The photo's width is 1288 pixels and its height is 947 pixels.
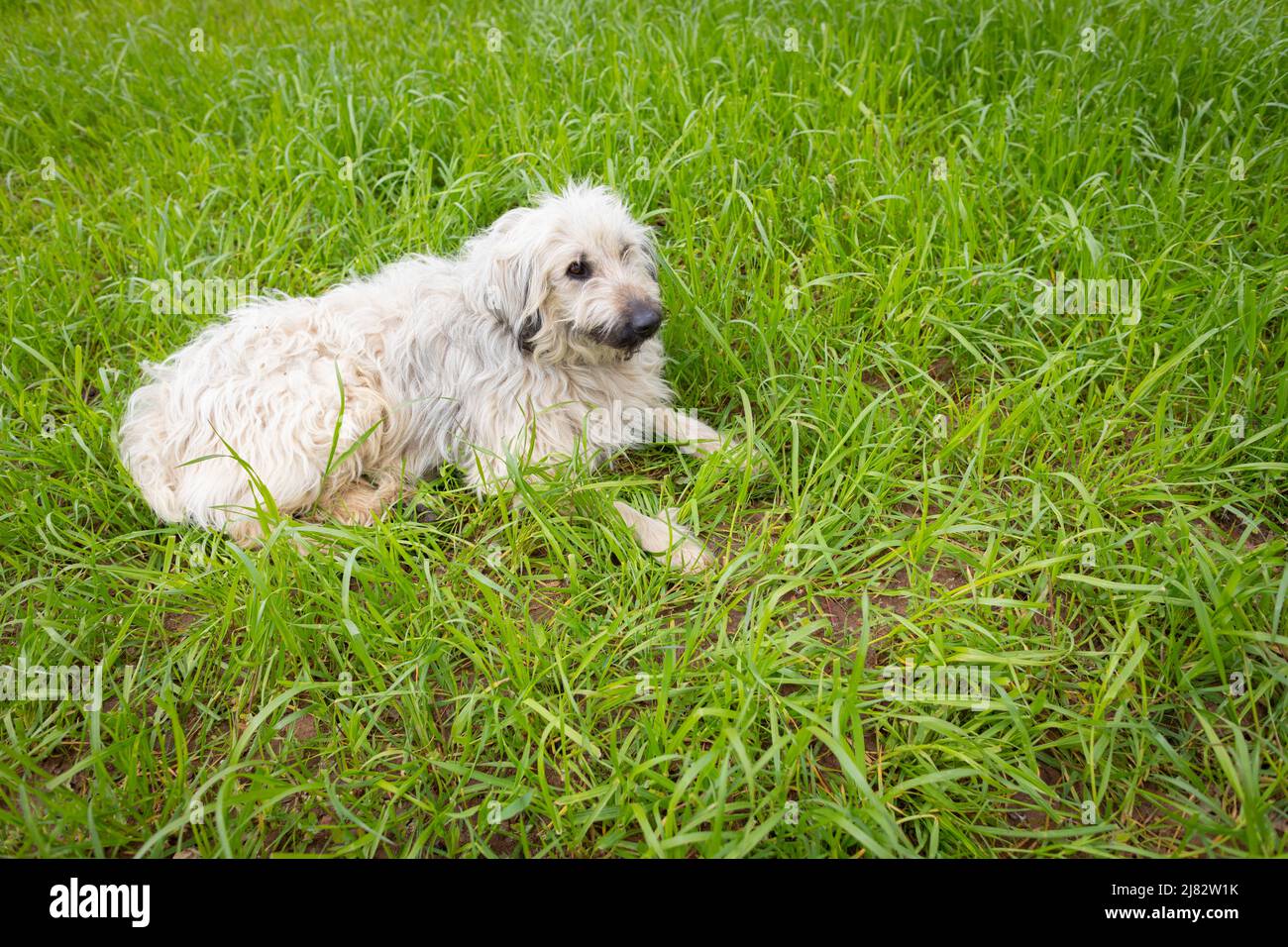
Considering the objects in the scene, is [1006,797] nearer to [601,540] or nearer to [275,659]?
[601,540]

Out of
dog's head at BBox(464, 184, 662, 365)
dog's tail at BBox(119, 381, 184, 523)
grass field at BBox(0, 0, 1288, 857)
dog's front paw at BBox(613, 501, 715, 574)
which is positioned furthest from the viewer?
dog's tail at BBox(119, 381, 184, 523)

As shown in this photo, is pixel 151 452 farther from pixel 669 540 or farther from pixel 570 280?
pixel 669 540

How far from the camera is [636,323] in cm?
291

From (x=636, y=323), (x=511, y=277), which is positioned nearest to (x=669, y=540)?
(x=636, y=323)

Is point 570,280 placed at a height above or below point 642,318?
above

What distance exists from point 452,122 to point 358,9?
2.52 metres

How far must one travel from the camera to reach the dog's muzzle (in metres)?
2.91

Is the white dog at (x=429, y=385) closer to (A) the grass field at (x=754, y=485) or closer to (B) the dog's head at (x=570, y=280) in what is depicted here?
(B) the dog's head at (x=570, y=280)

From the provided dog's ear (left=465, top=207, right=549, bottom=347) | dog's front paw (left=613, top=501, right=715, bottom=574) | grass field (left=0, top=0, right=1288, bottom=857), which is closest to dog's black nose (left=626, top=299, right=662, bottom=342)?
dog's ear (left=465, top=207, right=549, bottom=347)

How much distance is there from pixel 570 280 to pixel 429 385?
78cm

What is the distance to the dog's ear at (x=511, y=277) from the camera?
2982mm

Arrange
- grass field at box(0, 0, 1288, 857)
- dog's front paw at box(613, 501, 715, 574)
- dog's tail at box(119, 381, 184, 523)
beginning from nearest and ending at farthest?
grass field at box(0, 0, 1288, 857), dog's front paw at box(613, 501, 715, 574), dog's tail at box(119, 381, 184, 523)

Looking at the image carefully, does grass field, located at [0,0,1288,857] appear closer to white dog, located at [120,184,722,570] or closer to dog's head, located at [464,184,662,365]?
white dog, located at [120,184,722,570]

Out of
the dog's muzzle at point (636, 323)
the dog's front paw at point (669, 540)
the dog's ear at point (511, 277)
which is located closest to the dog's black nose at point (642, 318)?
the dog's muzzle at point (636, 323)
